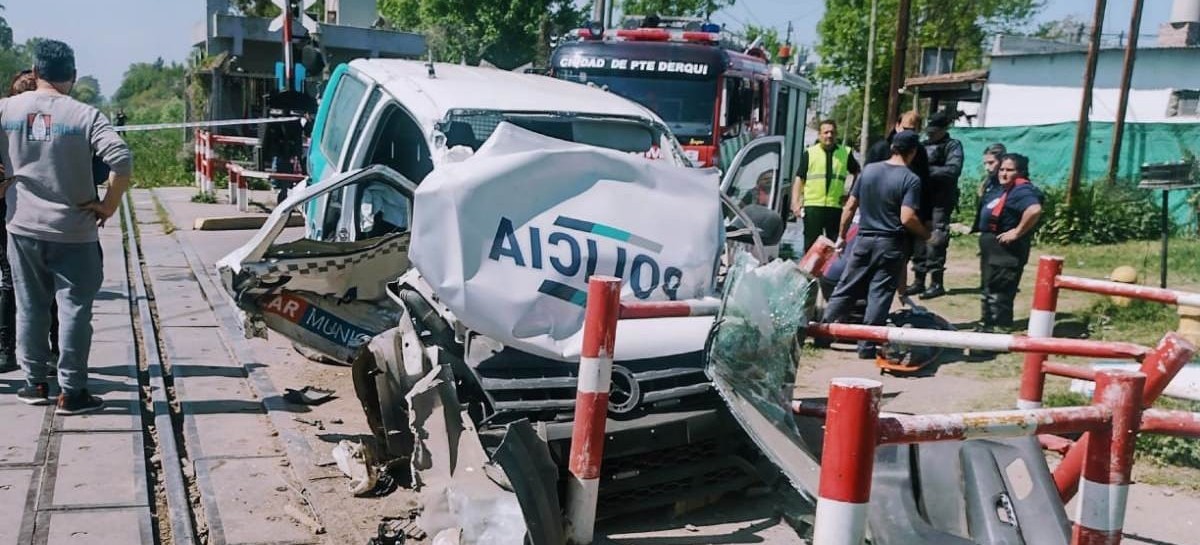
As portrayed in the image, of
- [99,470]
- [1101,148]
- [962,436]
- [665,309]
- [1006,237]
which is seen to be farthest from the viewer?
[1101,148]

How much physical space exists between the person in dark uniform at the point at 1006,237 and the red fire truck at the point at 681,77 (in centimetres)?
438

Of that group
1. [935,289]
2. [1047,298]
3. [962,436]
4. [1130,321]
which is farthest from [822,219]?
[962,436]

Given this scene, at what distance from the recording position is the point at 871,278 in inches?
296

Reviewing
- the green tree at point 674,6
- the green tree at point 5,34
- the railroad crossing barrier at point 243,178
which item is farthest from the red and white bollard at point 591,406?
the green tree at point 5,34

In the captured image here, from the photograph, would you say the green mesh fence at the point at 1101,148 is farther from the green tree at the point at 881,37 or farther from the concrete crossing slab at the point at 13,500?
the green tree at the point at 881,37

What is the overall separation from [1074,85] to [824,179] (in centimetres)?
1783

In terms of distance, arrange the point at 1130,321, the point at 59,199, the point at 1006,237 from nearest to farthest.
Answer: the point at 59,199 < the point at 1006,237 < the point at 1130,321

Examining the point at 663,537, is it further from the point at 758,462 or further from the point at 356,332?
the point at 356,332

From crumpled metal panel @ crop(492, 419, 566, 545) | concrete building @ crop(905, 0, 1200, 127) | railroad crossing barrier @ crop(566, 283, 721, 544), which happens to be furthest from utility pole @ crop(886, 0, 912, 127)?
crumpled metal panel @ crop(492, 419, 566, 545)

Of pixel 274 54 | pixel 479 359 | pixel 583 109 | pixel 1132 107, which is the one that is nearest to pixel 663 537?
A: pixel 479 359

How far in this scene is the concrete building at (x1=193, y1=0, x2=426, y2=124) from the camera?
24047 mm

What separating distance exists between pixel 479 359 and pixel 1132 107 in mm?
23771

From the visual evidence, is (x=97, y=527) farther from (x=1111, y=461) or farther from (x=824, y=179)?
(x=824, y=179)

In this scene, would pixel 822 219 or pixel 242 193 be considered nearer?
pixel 822 219
